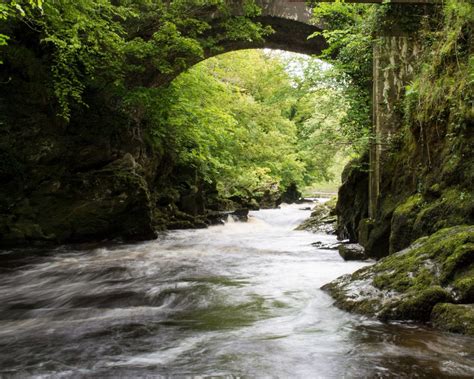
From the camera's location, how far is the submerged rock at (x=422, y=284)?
3.54 metres

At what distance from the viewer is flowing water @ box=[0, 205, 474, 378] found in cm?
297

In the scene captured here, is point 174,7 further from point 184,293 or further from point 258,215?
point 258,215

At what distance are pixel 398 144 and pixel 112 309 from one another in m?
5.88

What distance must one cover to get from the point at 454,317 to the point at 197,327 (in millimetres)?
2370

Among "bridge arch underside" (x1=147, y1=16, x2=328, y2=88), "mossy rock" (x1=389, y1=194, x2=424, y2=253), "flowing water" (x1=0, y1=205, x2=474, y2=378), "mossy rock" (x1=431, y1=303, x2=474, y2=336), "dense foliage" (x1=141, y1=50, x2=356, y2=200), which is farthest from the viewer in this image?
"bridge arch underside" (x1=147, y1=16, x2=328, y2=88)

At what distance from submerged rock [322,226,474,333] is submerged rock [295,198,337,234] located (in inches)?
318

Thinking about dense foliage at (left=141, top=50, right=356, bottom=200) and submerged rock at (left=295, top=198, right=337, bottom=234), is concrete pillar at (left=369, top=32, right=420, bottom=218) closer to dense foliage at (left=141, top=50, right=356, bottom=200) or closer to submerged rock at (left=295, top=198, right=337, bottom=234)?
dense foliage at (left=141, top=50, right=356, bottom=200)

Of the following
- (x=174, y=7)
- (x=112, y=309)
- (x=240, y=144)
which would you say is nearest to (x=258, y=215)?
(x=240, y=144)

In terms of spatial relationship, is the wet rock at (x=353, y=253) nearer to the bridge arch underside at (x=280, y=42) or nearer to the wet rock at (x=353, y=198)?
the wet rock at (x=353, y=198)

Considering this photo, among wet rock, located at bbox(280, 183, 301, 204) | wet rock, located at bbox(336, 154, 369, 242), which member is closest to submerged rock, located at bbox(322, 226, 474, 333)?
wet rock, located at bbox(336, 154, 369, 242)

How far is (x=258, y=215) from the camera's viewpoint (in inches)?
774

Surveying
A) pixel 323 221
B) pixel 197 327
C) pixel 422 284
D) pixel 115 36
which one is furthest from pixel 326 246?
pixel 115 36

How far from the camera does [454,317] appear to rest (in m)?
3.32

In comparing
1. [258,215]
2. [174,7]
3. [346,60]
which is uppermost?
[174,7]
